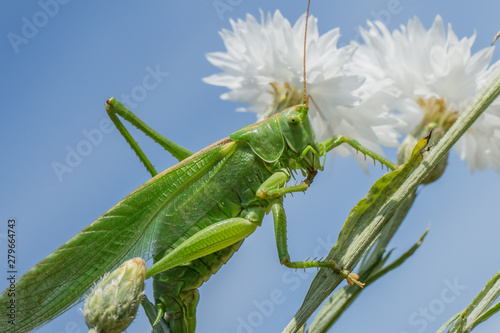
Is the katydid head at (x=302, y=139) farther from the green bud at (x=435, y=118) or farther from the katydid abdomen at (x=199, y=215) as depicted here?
the green bud at (x=435, y=118)

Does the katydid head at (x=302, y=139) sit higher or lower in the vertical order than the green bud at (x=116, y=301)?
higher

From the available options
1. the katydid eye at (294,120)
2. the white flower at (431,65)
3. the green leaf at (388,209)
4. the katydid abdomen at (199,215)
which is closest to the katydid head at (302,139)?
the katydid eye at (294,120)

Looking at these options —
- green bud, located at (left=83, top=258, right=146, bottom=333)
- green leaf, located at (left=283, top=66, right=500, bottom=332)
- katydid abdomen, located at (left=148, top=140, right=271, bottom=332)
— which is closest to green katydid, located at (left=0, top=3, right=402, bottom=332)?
katydid abdomen, located at (left=148, top=140, right=271, bottom=332)

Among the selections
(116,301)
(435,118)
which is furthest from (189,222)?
(435,118)

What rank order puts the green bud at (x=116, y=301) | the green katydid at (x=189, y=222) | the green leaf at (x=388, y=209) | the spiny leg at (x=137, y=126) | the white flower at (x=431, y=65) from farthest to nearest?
the white flower at (x=431, y=65), the spiny leg at (x=137, y=126), the green katydid at (x=189, y=222), the green leaf at (x=388, y=209), the green bud at (x=116, y=301)

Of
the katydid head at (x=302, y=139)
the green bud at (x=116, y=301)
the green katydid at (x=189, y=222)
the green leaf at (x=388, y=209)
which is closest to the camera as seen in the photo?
the green bud at (x=116, y=301)
